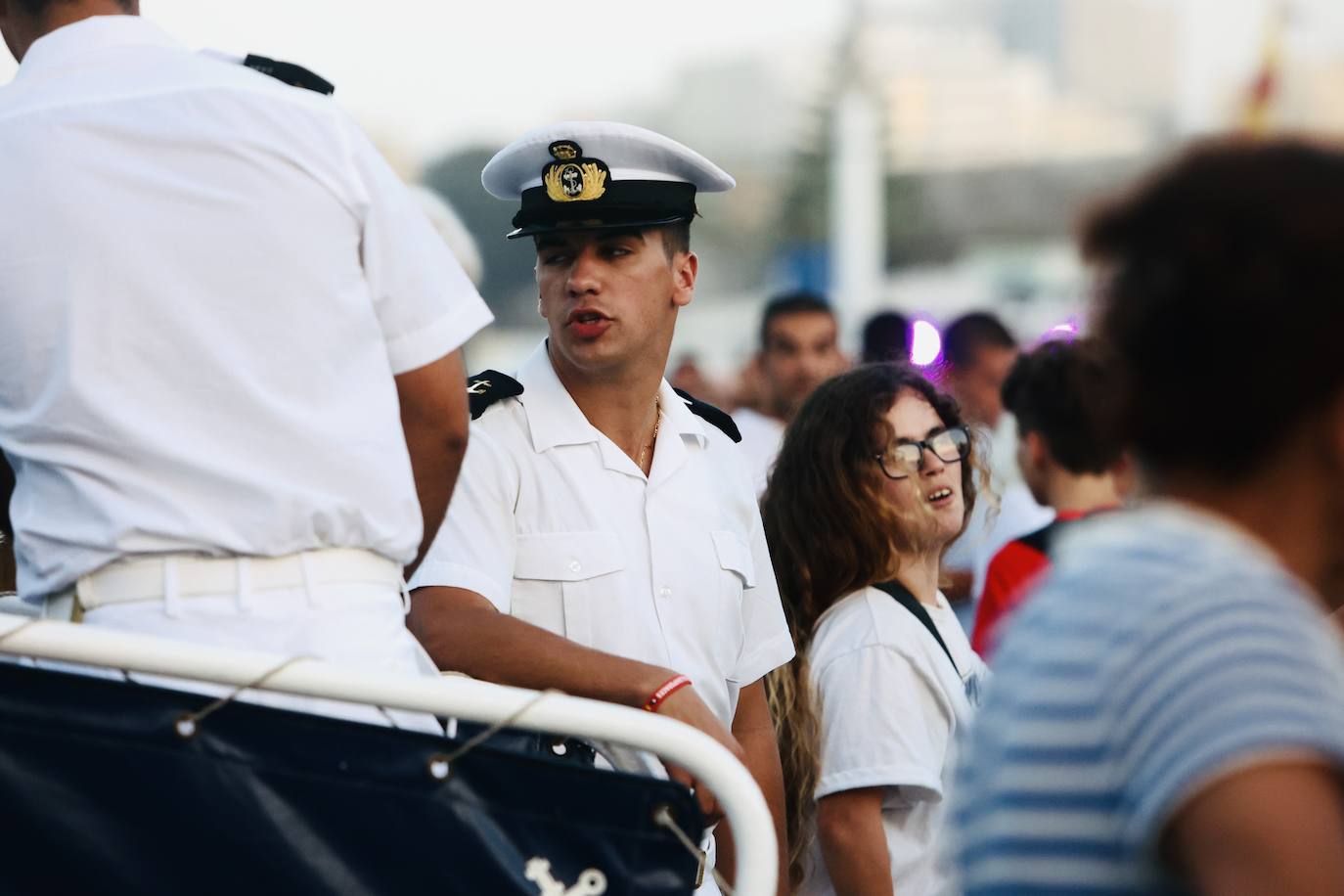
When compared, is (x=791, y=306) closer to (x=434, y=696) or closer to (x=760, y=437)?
(x=760, y=437)

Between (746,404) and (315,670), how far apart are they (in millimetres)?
8980

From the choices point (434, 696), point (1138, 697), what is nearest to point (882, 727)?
point (434, 696)

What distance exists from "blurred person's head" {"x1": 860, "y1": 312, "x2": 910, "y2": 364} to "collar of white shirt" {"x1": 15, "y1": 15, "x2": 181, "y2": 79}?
15.5 feet

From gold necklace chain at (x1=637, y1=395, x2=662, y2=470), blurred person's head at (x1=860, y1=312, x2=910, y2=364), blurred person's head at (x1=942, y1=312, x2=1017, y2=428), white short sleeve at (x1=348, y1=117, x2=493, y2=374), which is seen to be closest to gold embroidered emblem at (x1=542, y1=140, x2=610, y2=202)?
gold necklace chain at (x1=637, y1=395, x2=662, y2=470)

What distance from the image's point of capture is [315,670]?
2.18m

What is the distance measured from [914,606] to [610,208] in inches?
41.0

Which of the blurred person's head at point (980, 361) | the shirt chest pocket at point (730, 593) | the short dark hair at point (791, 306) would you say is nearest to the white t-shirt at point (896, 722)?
the shirt chest pocket at point (730, 593)

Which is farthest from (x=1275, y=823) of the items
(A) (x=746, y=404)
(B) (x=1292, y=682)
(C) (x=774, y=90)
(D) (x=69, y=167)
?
(C) (x=774, y=90)

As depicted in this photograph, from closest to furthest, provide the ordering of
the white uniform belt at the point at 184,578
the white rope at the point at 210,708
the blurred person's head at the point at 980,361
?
the white rope at the point at 210,708 < the white uniform belt at the point at 184,578 < the blurred person's head at the point at 980,361

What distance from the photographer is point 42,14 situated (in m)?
2.63

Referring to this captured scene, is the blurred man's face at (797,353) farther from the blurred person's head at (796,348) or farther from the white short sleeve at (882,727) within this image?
the white short sleeve at (882,727)

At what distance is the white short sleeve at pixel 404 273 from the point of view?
259 centimetres

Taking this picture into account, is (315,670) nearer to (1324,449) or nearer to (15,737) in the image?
(15,737)

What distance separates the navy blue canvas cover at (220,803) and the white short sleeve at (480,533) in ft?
3.22
